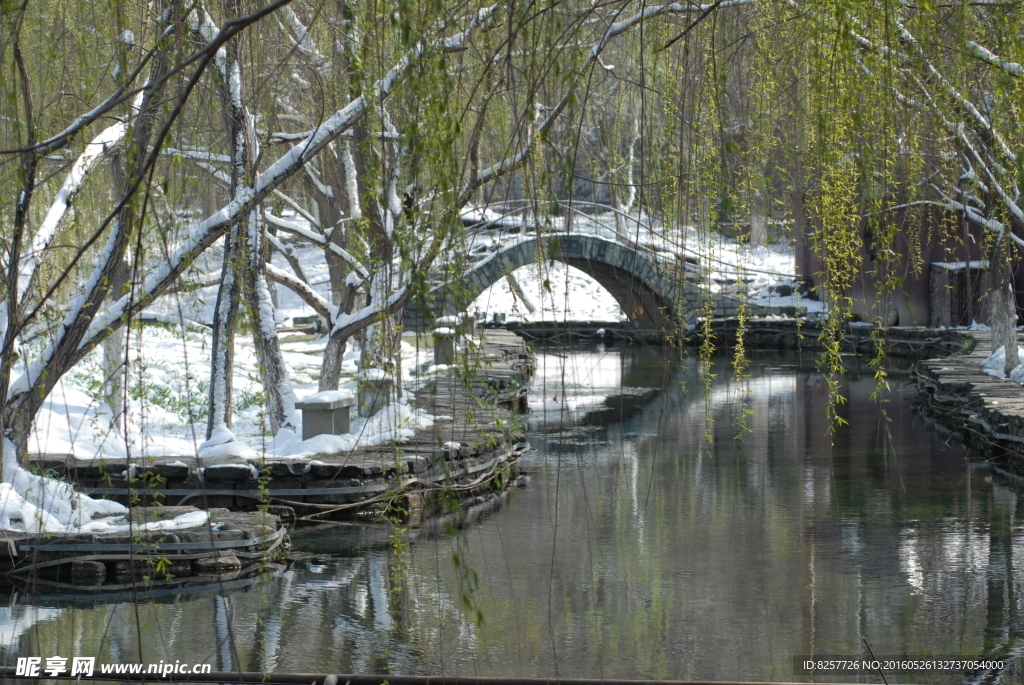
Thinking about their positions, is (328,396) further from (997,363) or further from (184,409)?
(997,363)

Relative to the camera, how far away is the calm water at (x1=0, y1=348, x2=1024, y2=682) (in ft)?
15.8

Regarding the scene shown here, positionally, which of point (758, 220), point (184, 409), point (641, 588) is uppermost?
point (758, 220)

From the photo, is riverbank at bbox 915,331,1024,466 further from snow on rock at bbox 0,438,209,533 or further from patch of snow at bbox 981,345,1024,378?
snow on rock at bbox 0,438,209,533

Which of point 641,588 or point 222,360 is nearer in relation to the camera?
point 641,588

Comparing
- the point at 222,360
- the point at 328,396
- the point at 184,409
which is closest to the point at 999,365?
the point at 328,396

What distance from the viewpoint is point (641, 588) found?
5812mm

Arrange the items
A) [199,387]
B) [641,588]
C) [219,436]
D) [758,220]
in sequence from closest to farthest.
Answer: [641,588], [219,436], [199,387], [758,220]

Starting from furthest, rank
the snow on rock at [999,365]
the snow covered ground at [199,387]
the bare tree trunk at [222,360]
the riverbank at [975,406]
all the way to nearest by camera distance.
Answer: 1. the snow on rock at [999,365]
2. the riverbank at [975,406]
3. the bare tree trunk at [222,360]
4. the snow covered ground at [199,387]

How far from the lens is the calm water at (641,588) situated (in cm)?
481

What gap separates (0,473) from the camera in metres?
5.95

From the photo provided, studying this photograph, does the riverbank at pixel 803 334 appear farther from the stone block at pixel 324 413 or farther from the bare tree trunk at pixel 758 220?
the stone block at pixel 324 413

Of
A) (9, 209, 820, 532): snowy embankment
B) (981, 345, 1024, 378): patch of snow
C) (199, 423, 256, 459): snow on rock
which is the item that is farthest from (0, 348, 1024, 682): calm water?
(981, 345, 1024, 378): patch of snow

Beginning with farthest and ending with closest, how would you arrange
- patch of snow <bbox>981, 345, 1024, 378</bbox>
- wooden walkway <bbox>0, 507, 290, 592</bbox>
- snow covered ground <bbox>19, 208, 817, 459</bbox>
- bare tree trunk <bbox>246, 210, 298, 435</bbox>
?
patch of snow <bbox>981, 345, 1024, 378</bbox> < bare tree trunk <bbox>246, 210, 298, 435</bbox> < wooden walkway <bbox>0, 507, 290, 592</bbox> < snow covered ground <bbox>19, 208, 817, 459</bbox>

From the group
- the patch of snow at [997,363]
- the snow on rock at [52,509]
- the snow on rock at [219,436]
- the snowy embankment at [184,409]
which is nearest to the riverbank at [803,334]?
the patch of snow at [997,363]
